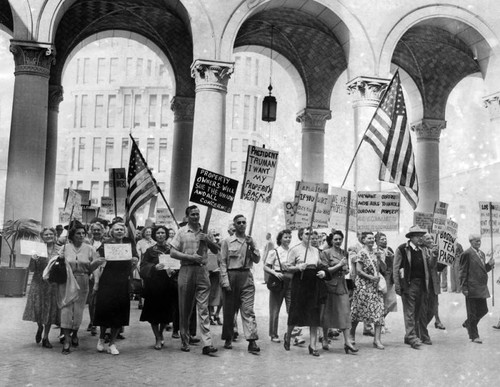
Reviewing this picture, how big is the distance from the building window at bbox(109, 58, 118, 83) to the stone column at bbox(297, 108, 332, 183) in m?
47.9

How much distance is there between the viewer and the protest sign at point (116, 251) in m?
8.31

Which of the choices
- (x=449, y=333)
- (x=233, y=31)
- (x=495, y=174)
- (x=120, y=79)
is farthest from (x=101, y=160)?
(x=449, y=333)

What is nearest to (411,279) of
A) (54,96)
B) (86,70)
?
Answer: (54,96)

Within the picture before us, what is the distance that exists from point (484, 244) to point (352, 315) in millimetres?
17921

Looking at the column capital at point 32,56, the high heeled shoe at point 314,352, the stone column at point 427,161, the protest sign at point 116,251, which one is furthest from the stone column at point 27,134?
the stone column at point 427,161

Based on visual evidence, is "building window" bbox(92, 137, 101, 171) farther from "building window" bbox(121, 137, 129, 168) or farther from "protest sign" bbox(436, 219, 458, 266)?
"protest sign" bbox(436, 219, 458, 266)

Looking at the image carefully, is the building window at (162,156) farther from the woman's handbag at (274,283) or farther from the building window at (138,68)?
the woman's handbag at (274,283)

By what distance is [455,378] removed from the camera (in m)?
7.12

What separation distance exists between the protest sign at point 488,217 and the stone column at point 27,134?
9.95 m

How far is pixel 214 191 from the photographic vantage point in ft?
32.7

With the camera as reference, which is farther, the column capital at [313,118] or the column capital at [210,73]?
the column capital at [313,118]

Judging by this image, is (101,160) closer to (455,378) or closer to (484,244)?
(484,244)

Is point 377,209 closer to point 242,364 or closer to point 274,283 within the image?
point 274,283

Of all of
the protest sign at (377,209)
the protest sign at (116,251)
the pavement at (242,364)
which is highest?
the protest sign at (377,209)
